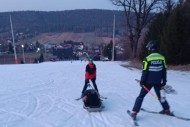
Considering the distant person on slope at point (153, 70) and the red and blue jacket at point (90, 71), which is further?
the red and blue jacket at point (90, 71)

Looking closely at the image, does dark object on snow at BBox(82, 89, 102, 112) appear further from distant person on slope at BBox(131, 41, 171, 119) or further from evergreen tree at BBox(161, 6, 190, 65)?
evergreen tree at BBox(161, 6, 190, 65)

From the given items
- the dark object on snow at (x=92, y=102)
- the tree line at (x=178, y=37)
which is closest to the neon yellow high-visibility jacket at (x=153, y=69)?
the dark object on snow at (x=92, y=102)

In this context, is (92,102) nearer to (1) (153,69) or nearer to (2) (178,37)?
(1) (153,69)

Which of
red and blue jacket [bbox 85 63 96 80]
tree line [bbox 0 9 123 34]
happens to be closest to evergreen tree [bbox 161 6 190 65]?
red and blue jacket [bbox 85 63 96 80]

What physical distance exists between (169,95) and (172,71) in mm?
10452

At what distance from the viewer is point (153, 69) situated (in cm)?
882

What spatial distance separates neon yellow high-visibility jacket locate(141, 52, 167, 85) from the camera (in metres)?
8.77

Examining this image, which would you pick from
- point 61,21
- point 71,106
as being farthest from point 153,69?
point 61,21

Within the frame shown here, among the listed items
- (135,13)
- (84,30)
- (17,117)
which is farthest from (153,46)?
→ (84,30)

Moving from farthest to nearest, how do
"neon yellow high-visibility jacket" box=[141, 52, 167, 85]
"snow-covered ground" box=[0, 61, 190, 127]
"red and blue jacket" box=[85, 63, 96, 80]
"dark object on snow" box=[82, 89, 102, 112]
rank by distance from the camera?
"red and blue jacket" box=[85, 63, 96, 80]
"dark object on snow" box=[82, 89, 102, 112]
"snow-covered ground" box=[0, 61, 190, 127]
"neon yellow high-visibility jacket" box=[141, 52, 167, 85]

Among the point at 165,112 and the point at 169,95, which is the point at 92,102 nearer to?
the point at 165,112

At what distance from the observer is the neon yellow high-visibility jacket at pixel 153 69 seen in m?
8.77

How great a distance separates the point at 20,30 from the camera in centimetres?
10750

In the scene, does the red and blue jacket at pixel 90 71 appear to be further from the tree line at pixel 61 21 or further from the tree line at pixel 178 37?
the tree line at pixel 61 21
